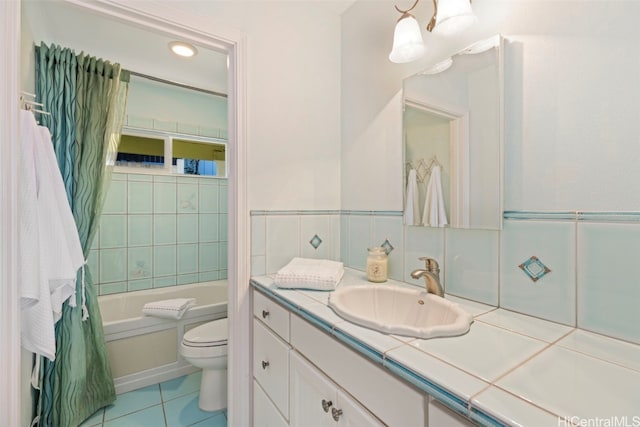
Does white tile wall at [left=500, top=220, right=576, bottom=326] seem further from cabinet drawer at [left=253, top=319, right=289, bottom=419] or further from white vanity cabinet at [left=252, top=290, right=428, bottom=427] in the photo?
cabinet drawer at [left=253, top=319, right=289, bottom=419]

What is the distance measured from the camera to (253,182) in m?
1.38

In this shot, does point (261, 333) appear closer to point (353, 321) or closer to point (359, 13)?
point (353, 321)

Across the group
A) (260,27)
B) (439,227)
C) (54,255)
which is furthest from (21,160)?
(439,227)

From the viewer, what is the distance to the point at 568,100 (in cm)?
79

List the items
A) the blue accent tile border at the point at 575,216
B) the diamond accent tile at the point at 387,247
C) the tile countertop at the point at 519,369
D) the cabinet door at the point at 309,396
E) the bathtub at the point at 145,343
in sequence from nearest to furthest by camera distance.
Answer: the tile countertop at the point at 519,369
the blue accent tile border at the point at 575,216
the cabinet door at the point at 309,396
the diamond accent tile at the point at 387,247
the bathtub at the point at 145,343

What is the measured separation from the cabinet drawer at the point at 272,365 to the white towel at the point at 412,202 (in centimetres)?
71

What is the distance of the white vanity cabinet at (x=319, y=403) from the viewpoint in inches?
28.4

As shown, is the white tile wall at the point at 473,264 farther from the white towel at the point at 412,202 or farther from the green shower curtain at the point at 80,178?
the green shower curtain at the point at 80,178

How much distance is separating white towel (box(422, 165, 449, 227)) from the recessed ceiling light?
5.93 ft

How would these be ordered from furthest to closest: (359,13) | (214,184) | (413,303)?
(214,184)
(359,13)
(413,303)

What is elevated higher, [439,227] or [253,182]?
[253,182]

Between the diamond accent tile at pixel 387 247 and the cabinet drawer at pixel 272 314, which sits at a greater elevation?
the diamond accent tile at pixel 387 247

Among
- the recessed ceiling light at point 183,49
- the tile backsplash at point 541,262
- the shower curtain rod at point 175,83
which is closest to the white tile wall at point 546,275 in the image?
the tile backsplash at point 541,262

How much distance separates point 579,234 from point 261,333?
1174mm
